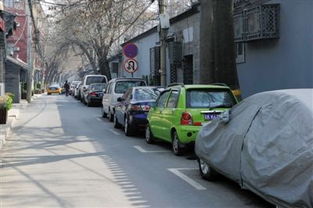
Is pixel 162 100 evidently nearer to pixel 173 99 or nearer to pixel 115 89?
pixel 173 99

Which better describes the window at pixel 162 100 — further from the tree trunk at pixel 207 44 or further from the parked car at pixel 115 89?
the parked car at pixel 115 89

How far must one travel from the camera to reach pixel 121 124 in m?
17.5

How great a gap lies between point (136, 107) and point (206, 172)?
269 inches

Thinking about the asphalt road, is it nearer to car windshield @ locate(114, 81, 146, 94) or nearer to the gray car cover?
the gray car cover

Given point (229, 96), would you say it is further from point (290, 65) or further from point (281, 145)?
point (281, 145)

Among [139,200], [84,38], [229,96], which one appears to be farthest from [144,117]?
[84,38]

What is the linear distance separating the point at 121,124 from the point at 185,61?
825 centimetres

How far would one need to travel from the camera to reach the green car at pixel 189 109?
1114 centimetres

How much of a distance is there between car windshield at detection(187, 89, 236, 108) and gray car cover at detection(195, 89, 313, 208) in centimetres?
334

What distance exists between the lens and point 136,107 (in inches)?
601

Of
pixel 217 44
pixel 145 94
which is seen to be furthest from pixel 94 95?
pixel 217 44

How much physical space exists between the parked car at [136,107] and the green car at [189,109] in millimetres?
2660

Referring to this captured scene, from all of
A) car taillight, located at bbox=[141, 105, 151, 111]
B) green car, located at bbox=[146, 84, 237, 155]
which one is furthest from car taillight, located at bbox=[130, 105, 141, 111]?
green car, located at bbox=[146, 84, 237, 155]

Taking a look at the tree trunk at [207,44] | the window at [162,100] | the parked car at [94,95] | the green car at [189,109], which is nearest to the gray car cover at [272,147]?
the green car at [189,109]
